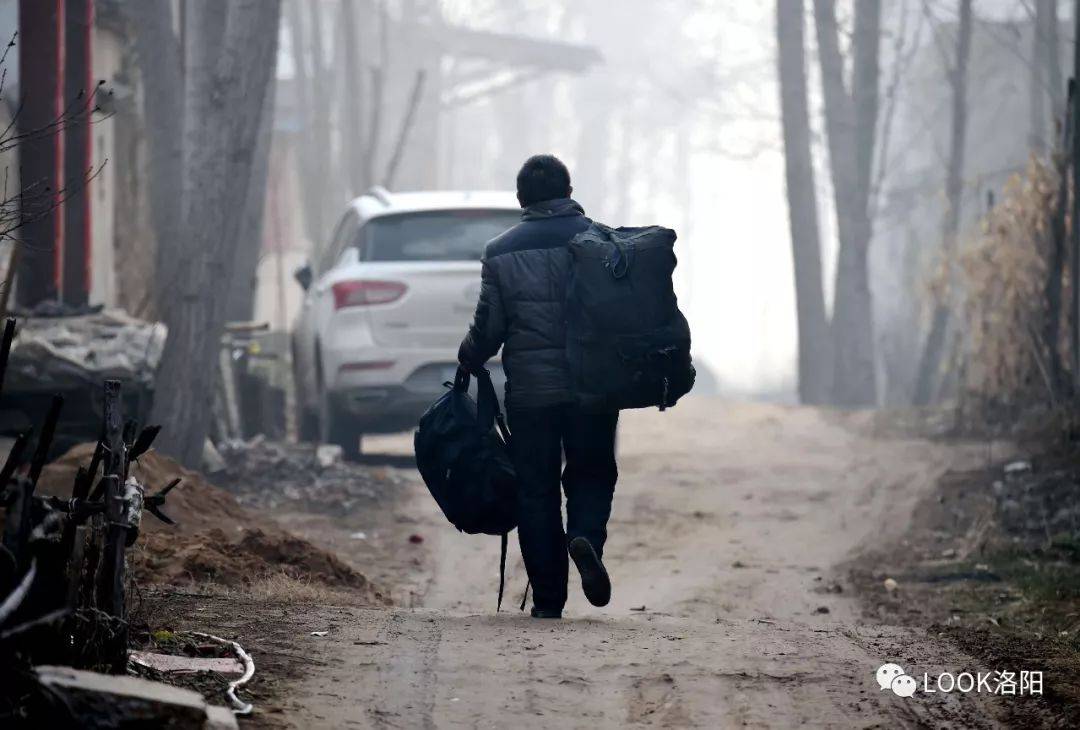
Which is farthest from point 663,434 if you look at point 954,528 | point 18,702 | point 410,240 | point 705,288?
point 705,288

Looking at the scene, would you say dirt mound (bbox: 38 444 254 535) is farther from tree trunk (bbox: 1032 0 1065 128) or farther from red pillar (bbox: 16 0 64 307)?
tree trunk (bbox: 1032 0 1065 128)

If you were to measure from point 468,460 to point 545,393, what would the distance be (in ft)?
1.65

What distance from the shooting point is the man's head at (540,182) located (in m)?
6.59

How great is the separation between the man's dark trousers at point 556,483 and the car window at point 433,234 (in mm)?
5389

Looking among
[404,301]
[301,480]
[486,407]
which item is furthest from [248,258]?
[486,407]

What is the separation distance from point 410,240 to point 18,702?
26.8 feet

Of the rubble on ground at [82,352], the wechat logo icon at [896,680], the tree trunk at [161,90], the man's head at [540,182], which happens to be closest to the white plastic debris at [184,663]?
the wechat logo icon at [896,680]

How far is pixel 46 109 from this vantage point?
464 inches

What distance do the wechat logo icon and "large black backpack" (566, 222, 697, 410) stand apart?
4.74ft

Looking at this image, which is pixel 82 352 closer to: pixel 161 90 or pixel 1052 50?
pixel 161 90

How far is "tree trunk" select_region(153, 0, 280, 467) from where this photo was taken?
34.7ft

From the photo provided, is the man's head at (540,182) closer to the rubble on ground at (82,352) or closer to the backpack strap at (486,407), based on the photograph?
the backpack strap at (486,407)

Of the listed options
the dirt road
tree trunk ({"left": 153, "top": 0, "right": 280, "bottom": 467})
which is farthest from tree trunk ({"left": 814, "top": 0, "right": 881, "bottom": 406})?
tree trunk ({"left": 153, "top": 0, "right": 280, "bottom": 467})

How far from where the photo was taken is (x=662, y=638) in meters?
6.00
